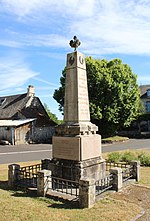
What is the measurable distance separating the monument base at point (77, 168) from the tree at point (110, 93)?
65.8ft

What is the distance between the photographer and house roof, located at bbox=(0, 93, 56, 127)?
113 feet

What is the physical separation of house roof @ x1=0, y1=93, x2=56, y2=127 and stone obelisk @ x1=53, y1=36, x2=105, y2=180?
23452mm

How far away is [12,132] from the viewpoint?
29.3 meters

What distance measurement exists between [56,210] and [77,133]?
10.4 feet

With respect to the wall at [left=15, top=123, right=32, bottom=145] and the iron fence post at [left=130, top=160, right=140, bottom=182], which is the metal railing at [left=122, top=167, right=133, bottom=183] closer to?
the iron fence post at [left=130, top=160, right=140, bottom=182]

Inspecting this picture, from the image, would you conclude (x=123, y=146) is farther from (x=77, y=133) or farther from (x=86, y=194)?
(x=86, y=194)

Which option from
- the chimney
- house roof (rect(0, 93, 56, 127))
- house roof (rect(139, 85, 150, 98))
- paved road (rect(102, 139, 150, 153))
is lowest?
paved road (rect(102, 139, 150, 153))

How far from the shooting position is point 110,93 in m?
30.8

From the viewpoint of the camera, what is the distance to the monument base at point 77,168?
869 cm

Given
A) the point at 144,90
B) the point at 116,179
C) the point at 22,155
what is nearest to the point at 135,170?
the point at 116,179

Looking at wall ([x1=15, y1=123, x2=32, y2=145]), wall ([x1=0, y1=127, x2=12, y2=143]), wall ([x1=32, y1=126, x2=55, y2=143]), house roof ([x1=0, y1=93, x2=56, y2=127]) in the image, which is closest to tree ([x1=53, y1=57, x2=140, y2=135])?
house roof ([x1=0, y1=93, x2=56, y2=127])

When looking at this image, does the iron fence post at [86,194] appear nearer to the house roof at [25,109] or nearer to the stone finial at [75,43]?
the stone finial at [75,43]

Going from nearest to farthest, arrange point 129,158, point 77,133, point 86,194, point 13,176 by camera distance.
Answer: point 86,194 → point 77,133 → point 13,176 → point 129,158

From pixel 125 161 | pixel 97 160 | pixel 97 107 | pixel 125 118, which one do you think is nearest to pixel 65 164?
pixel 97 160
